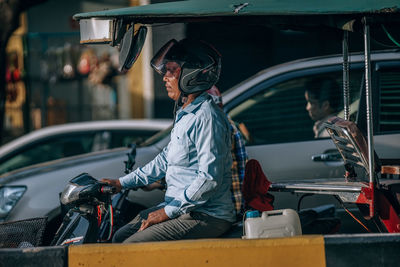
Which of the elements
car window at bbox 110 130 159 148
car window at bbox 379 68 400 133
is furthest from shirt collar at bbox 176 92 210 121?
car window at bbox 110 130 159 148

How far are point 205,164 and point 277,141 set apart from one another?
1.77 meters

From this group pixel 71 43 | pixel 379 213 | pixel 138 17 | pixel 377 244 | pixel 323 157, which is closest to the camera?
pixel 377 244

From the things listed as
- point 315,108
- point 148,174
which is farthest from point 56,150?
point 148,174

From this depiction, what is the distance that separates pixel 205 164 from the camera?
9.82 feet

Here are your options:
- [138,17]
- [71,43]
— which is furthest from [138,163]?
[71,43]

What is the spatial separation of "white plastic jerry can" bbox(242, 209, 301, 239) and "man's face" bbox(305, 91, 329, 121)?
5.99 feet

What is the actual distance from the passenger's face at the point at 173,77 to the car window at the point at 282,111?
4.71ft

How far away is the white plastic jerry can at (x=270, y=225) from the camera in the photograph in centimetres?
298

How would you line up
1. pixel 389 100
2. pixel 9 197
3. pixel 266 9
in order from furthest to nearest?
pixel 389 100 → pixel 9 197 → pixel 266 9

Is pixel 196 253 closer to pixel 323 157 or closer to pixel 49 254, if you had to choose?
pixel 49 254

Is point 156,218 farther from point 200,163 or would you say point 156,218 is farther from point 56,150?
point 56,150

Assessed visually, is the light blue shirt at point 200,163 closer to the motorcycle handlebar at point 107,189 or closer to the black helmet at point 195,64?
the black helmet at point 195,64

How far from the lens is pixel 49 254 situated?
2.75 metres

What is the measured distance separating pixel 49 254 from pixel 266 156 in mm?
2187
